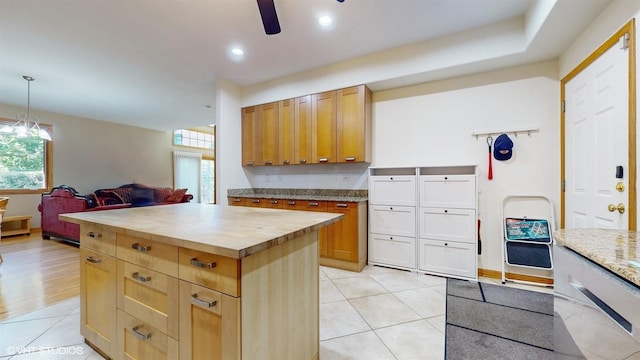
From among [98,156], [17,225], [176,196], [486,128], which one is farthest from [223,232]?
[98,156]

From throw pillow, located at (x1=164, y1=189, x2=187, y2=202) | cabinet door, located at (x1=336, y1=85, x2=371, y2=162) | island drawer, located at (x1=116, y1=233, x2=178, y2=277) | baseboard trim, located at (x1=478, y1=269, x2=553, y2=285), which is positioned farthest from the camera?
throw pillow, located at (x1=164, y1=189, x2=187, y2=202)

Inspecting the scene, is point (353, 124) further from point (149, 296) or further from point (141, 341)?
point (141, 341)

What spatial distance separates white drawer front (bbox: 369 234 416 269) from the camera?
2.99 m

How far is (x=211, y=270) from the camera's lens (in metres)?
1.00

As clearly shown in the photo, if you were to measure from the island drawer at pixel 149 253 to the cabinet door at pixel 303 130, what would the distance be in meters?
2.52

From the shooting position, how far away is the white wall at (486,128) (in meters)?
2.64

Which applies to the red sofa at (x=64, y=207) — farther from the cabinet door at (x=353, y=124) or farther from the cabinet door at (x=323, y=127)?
the cabinet door at (x=353, y=124)

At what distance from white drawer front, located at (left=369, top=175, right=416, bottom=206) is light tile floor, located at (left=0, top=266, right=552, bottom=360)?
0.96 metres

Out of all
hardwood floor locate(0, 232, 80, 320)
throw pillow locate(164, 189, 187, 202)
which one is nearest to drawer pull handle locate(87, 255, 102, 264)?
hardwood floor locate(0, 232, 80, 320)

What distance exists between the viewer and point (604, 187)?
1834mm

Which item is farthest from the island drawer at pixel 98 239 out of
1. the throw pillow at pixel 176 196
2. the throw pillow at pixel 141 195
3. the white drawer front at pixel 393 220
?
the throw pillow at pixel 141 195

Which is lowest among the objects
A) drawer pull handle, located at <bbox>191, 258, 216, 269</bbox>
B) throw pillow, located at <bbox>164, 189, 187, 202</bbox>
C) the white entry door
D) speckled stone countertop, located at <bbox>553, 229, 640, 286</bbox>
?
throw pillow, located at <bbox>164, 189, 187, 202</bbox>

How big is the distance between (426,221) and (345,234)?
0.98 m

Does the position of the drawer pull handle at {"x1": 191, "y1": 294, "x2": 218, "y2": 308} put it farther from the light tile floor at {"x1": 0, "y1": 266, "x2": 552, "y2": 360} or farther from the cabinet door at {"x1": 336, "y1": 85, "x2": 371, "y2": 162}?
the cabinet door at {"x1": 336, "y1": 85, "x2": 371, "y2": 162}
